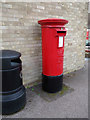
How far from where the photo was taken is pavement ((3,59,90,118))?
2.41 metres

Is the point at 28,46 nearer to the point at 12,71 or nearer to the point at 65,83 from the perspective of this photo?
the point at 12,71

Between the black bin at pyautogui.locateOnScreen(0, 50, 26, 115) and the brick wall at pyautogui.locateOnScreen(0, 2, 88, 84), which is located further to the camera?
the brick wall at pyautogui.locateOnScreen(0, 2, 88, 84)

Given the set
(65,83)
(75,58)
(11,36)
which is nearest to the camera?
(11,36)

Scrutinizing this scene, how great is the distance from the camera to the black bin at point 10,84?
2.21 m

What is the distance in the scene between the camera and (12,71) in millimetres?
2268

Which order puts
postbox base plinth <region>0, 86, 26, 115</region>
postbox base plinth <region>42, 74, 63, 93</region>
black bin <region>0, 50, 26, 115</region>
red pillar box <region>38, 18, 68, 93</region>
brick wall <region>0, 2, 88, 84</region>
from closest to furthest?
black bin <region>0, 50, 26, 115</region> → postbox base plinth <region>0, 86, 26, 115</region> → red pillar box <region>38, 18, 68, 93</region> → brick wall <region>0, 2, 88, 84</region> → postbox base plinth <region>42, 74, 63, 93</region>

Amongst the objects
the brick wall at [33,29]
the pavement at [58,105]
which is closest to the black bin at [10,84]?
the pavement at [58,105]

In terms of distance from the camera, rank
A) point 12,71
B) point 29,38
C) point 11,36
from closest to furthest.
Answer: point 12,71 → point 11,36 → point 29,38

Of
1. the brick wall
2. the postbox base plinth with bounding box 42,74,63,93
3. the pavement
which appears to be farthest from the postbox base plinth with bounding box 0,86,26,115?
the brick wall

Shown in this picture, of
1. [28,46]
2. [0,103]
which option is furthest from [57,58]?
[0,103]

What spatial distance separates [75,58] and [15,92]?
320 cm

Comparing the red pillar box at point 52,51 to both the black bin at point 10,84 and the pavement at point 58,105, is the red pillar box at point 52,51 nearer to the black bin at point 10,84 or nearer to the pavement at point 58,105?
the pavement at point 58,105

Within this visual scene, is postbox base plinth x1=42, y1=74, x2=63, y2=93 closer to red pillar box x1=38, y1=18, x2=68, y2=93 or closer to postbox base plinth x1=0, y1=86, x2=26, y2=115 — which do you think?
red pillar box x1=38, y1=18, x2=68, y2=93

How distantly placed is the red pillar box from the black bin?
877 millimetres
